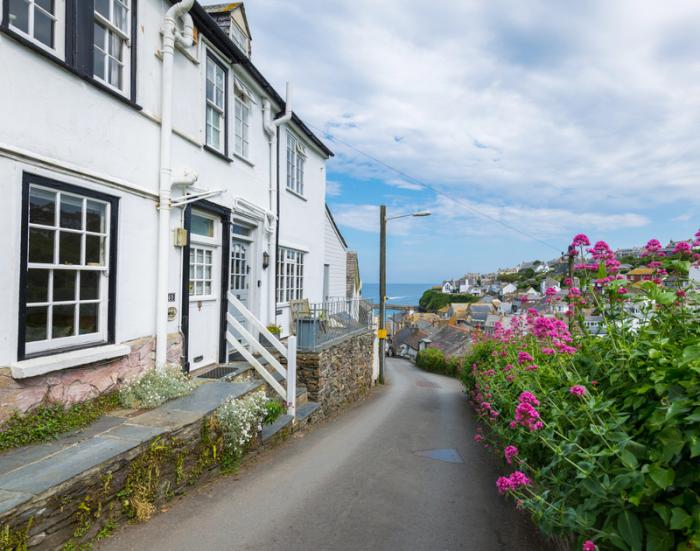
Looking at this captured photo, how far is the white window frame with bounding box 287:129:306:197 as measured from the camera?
12.3 meters

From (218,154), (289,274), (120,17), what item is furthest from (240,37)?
(289,274)

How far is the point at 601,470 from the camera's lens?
2.36 meters

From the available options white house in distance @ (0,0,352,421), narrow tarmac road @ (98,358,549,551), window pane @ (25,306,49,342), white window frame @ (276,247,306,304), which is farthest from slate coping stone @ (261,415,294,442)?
white window frame @ (276,247,306,304)

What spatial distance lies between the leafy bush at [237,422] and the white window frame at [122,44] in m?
4.42

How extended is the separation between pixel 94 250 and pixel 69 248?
41 centimetres

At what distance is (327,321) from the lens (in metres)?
10.8

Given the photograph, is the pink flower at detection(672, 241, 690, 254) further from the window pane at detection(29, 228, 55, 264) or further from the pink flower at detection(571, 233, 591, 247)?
the window pane at detection(29, 228, 55, 264)

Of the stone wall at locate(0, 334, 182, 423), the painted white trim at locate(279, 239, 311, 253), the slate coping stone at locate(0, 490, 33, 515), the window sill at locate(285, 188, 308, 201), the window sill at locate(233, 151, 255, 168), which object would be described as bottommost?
the slate coping stone at locate(0, 490, 33, 515)

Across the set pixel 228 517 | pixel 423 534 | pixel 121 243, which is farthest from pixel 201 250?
pixel 423 534

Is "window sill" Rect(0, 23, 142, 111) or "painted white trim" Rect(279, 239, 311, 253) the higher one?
"window sill" Rect(0, 23, 142, 111)


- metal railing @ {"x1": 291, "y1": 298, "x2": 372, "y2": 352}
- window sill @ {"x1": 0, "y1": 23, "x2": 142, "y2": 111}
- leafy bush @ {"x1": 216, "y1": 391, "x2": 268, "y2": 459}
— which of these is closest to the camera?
window sill @ {"x1": 0, "y1": 23, "x2": 142, "y2": 111}

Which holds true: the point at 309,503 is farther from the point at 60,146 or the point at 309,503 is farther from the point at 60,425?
the point at 60,146

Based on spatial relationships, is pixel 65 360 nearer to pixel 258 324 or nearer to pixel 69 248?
pixel 69 248

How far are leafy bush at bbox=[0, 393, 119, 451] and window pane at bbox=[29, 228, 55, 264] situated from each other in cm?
159
